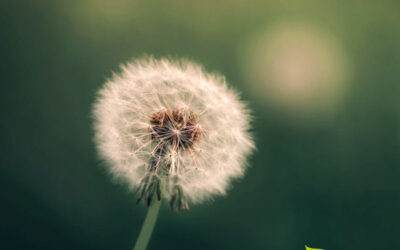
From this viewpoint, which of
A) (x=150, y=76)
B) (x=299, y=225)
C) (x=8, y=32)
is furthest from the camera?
(x=299, y=225)

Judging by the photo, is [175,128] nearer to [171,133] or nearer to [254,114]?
[171,133]

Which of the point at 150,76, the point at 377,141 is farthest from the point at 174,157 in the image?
the point at 377,141

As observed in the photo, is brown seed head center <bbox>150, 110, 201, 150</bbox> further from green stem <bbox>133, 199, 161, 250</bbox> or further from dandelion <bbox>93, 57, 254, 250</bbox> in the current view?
green stem <bbox>133, 199, 161, 250</bbox>

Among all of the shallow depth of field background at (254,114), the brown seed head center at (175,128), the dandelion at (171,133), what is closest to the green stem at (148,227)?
the dandelion at (171,133)

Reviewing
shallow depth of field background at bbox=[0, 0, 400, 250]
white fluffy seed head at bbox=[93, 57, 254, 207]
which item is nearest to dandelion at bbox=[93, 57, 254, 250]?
white fluffy seed head at bbox=[93, 57, 254, 207]

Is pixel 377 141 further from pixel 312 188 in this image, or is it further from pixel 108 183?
pixel 108 183

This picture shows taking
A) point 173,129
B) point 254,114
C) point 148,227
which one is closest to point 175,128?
point 173,129

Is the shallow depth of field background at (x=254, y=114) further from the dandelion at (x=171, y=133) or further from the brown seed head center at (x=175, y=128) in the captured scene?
the brown seed head center at (x=175, y=128)
